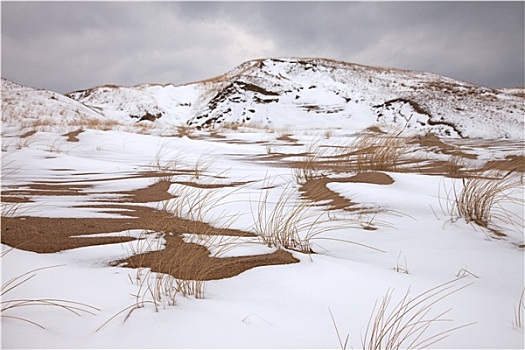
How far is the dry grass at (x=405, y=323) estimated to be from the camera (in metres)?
0.85

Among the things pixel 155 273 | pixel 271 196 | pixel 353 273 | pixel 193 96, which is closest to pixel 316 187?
pixel 271 196

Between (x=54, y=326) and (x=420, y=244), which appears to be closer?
(x=54, y=326)

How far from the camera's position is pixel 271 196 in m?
2.61

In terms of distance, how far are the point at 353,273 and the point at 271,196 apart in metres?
1.36

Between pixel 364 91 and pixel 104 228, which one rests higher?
pixel 364 91

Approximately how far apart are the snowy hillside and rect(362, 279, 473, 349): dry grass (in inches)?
434

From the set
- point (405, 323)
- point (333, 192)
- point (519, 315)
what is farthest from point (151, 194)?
point (519, 315)

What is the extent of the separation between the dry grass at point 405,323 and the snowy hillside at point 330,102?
11.0 m

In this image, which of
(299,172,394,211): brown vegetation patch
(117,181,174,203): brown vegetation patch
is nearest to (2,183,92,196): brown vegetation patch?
(117,181,174,203): brown vegetation patch

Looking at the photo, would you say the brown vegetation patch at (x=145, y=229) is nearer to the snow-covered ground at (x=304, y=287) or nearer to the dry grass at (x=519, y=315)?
the snow-covered ground at (x=304, y=287)

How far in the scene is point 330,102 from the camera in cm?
1501

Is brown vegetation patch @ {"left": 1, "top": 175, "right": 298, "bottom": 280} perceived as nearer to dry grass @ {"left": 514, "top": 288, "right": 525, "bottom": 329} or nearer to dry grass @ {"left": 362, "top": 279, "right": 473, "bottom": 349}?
dry grass @ {"left": 362, "top": 279, "right": 473, "bottom": 349}

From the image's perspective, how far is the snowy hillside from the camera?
11.5 metres

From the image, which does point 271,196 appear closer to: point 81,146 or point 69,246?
point 69,246
